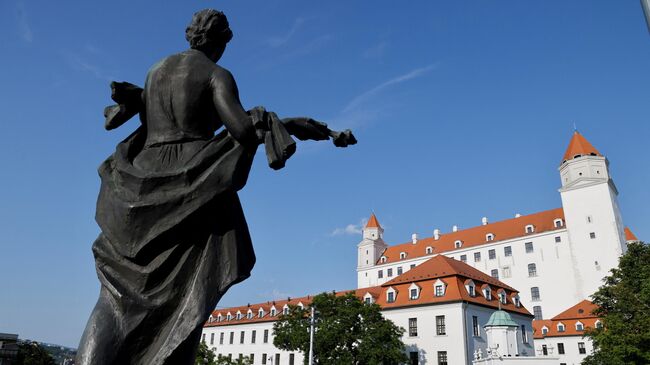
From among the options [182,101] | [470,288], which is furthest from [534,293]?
[182,101]

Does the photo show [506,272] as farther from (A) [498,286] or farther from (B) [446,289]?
(B) [446,289]

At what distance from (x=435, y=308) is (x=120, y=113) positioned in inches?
1640

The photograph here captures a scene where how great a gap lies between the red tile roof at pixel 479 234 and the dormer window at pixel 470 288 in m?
32.4

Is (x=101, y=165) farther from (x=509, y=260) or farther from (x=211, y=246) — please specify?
(x=509, y=260)

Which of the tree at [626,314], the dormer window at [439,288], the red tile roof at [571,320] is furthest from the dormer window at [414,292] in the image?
the red tile roof at [571,320]

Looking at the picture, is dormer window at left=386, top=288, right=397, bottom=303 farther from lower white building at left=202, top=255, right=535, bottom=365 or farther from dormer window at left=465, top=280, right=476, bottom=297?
dormer window at left=465, top=280, right=476, bottom=297

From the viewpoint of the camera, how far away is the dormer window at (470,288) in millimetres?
42594

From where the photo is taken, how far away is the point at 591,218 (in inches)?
2562

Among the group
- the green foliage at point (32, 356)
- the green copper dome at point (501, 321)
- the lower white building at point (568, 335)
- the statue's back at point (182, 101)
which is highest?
the lower white building at point (568, 335)

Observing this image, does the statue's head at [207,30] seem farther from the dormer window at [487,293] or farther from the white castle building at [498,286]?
the dormer window at [487,293]

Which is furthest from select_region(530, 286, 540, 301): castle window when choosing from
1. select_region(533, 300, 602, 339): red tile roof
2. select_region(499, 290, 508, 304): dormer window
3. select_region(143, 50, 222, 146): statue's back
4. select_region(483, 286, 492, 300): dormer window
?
select_region(143, 50, 222, 146): statue's back

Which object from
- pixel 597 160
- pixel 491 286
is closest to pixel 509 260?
pixel 597 160

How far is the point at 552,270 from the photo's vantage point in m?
66.9

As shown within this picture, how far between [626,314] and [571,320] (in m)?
33.5
